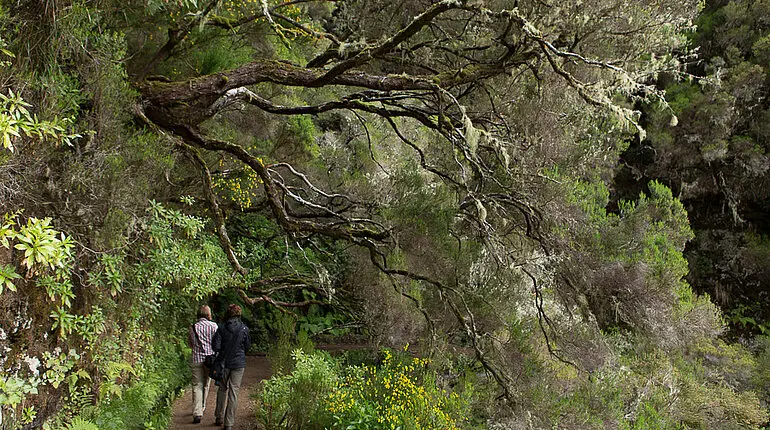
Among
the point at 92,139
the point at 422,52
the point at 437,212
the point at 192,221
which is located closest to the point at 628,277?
the point at 437,212

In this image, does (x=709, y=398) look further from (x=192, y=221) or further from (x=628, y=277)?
(x=192, y=221)

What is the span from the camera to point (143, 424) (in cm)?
611

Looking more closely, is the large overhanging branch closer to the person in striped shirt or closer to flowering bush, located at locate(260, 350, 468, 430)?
flowering bush, located at locate(260, 350, 468, 430)

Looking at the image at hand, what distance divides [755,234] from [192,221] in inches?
722

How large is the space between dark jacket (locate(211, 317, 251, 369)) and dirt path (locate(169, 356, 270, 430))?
1059mm

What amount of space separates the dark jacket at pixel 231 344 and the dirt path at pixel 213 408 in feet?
3.48

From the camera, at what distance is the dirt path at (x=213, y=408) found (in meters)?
7.02

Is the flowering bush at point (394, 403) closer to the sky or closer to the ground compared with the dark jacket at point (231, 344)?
closer to the ground

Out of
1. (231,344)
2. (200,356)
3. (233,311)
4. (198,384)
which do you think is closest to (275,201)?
(233,311)

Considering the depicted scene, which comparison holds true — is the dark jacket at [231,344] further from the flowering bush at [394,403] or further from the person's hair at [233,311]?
the flowering bush at [394,403]

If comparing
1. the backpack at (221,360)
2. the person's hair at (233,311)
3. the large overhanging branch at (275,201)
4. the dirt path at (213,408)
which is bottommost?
the dirt path at (213,408)

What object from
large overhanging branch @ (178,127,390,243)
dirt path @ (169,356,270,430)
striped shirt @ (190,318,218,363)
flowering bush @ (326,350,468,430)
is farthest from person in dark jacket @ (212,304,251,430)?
large overhanging branch @ (178,127,390,243)

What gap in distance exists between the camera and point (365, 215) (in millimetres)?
8195

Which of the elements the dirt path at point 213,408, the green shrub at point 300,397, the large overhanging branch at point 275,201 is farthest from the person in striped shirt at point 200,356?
the large overhanging branch at point 275,201
